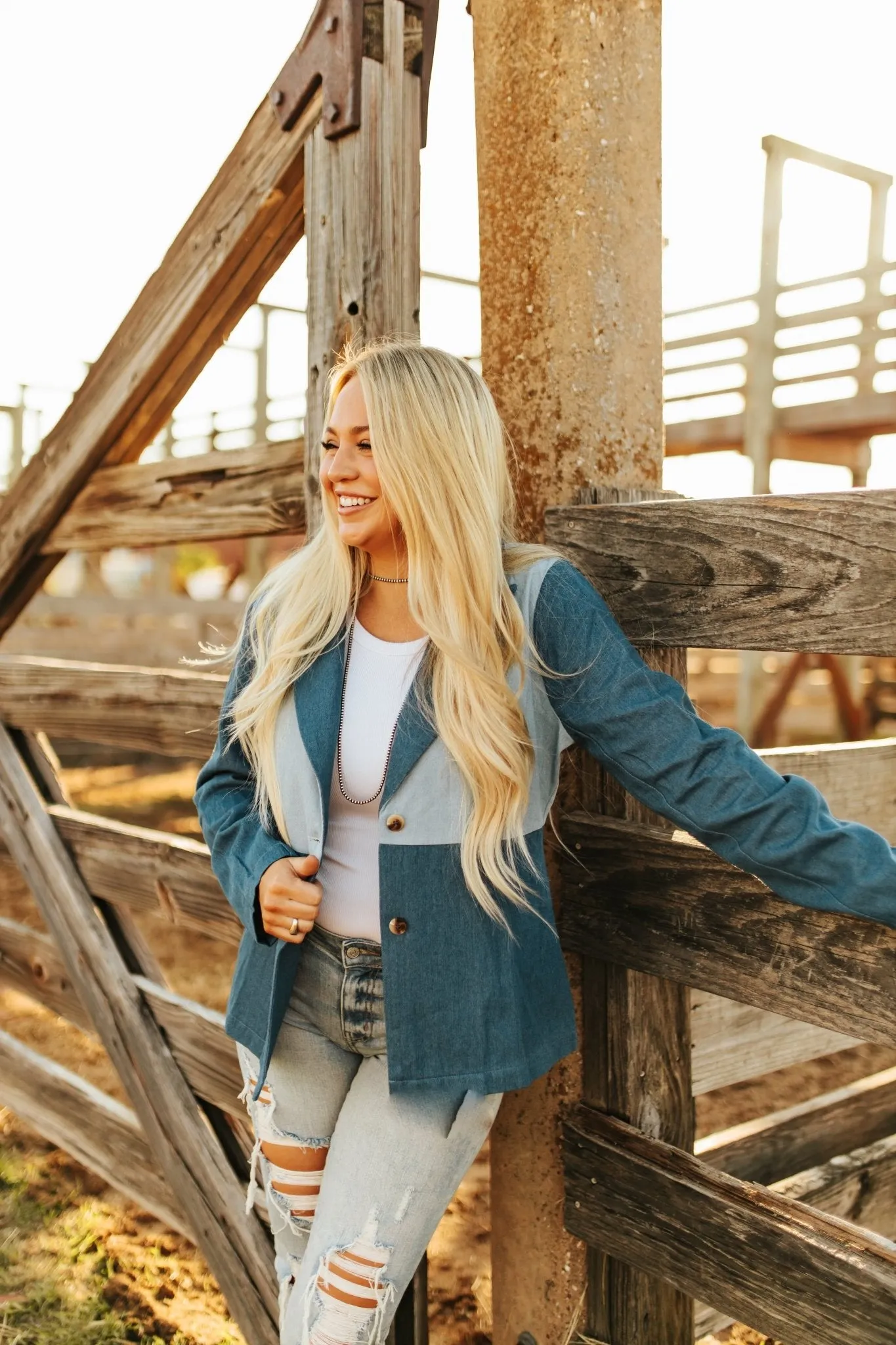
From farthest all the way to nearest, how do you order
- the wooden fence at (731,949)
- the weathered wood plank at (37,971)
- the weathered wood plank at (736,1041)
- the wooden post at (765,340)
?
the wooden post at (765,340) → the weathered wood plank at (37,971) → the weathered wood plank at (736,1041) → the wooden fence at (731,949)

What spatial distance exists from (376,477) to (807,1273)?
51.6 inches

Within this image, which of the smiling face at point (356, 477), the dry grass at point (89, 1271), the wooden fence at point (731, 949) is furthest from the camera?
the dry grass at point (89, 1271)

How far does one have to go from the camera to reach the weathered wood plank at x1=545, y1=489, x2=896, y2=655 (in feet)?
4.81

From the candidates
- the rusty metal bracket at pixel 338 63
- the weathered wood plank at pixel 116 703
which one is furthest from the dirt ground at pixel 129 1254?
the rusty metal bracket at pixel 338 63

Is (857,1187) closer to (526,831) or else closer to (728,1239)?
(728,1239)

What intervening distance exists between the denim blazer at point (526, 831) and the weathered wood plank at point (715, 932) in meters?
0.13

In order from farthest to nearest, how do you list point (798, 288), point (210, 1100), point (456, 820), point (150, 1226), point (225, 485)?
point (798, 288) → point (150, 1226) → point (210, 1100) → point (225, 485) → point (456, 820)

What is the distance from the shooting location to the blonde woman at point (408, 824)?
65.4 inches

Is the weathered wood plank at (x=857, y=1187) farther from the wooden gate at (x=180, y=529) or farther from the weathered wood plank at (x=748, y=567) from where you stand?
the weathered wood plank at (x=748, y=567)

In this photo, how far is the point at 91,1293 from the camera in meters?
2.96

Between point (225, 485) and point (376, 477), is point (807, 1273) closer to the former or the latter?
point (376, 477)

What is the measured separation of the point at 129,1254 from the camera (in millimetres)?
3143

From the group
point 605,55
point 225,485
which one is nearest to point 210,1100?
point 225,485

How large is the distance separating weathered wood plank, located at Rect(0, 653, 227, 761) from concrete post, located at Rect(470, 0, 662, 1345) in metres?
0.99
